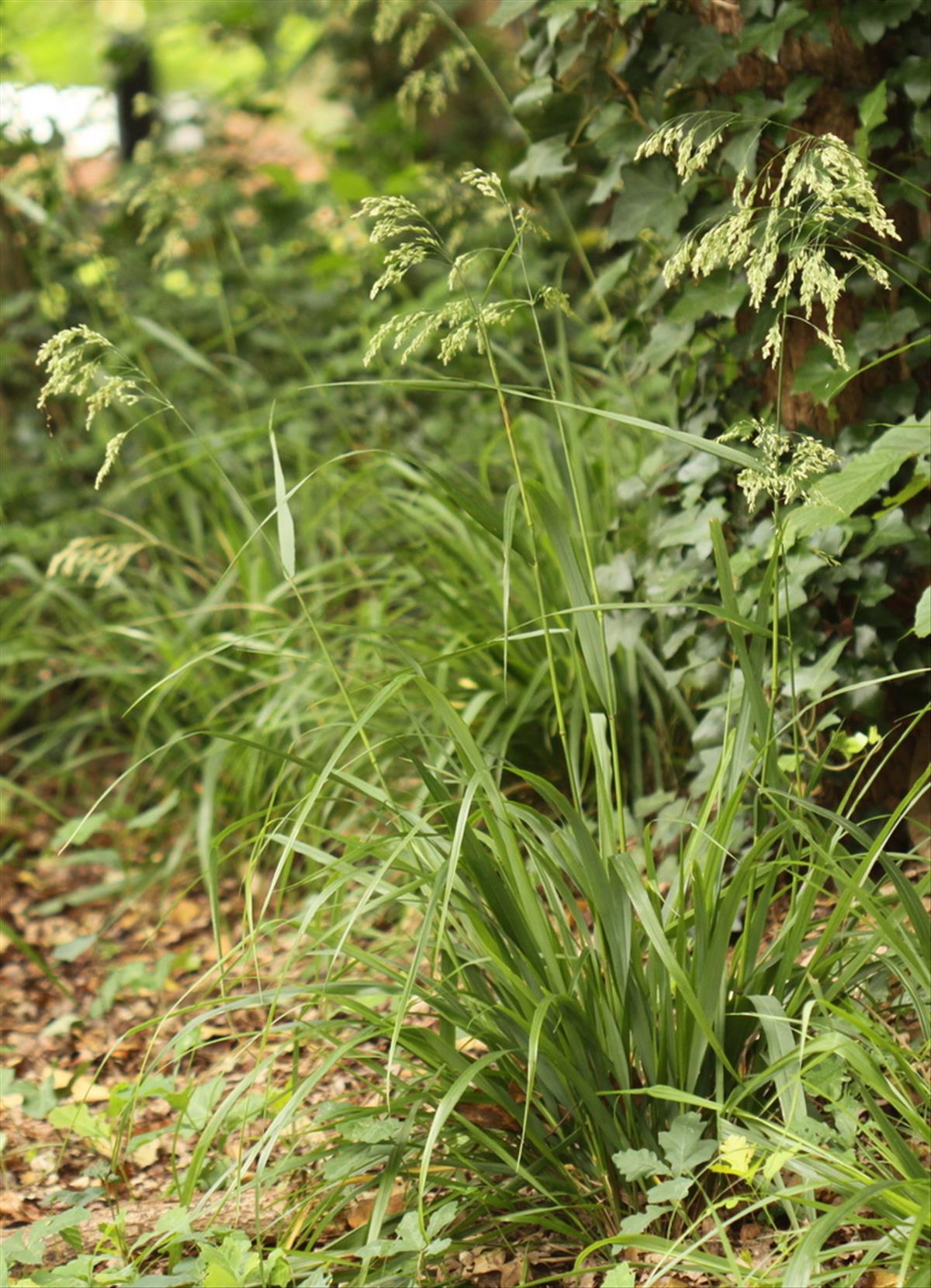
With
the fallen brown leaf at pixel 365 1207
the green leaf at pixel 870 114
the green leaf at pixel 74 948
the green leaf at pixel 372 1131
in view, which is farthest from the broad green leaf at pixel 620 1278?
the green leaf at pixel 74 948

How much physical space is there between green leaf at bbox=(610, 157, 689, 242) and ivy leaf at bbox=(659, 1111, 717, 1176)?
152 cm

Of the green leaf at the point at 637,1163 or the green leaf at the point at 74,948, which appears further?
the green leaf at the point at 74,948

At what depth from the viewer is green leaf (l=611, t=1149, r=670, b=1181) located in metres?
1.61

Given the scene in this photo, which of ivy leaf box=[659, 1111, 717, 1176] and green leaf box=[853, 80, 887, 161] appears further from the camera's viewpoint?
green leaf box=[853, 80, 887, 161]

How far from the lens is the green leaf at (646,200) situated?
7.73 ft

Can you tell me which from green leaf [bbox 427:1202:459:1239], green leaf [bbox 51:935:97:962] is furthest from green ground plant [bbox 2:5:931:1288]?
green leaf [bbox 51:935:97:962]

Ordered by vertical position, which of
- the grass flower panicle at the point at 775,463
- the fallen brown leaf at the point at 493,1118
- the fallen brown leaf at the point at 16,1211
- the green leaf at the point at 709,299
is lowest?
the fallen brown leaf at the point at 16,1211

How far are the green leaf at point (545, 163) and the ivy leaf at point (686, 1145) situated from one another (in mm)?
1800

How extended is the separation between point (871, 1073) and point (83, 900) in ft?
7.46

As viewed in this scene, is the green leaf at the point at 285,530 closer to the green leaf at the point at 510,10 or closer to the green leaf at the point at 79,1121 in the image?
the green leaf at the point at 79,1121

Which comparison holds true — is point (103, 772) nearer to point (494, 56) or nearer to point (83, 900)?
point (83, 900)

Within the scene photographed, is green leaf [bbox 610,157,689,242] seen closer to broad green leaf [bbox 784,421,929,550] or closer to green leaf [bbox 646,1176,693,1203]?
broad green leaf [bbox 784,421,929,550]

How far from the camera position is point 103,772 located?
13.0ft

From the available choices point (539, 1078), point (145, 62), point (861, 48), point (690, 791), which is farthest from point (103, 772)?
point (145, 62)
